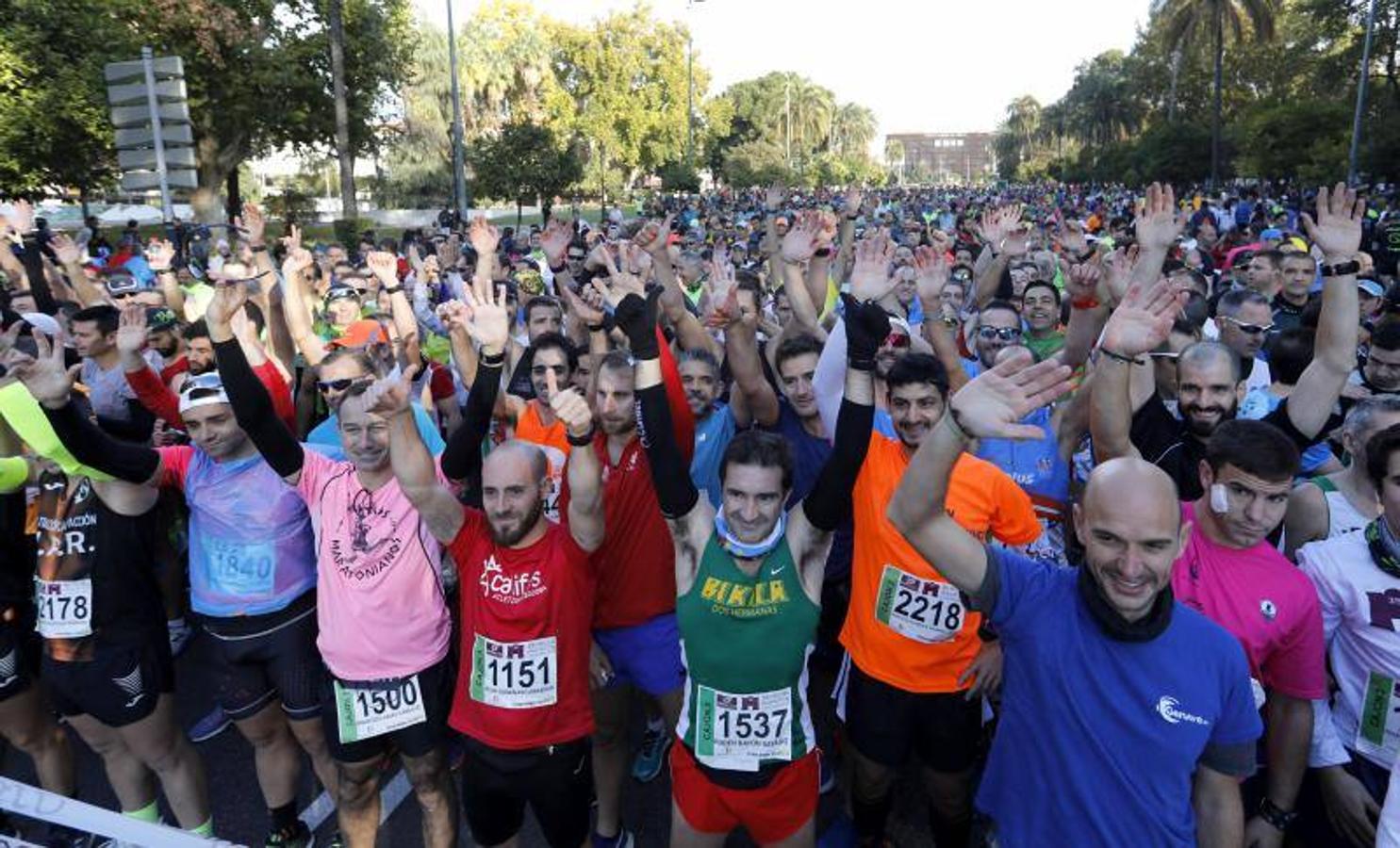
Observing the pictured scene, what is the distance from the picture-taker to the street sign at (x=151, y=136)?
8.25 metres

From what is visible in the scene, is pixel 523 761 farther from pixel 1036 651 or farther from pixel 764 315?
pixel 764 315

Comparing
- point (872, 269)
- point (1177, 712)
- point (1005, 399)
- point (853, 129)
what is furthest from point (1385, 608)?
point (853, 129)

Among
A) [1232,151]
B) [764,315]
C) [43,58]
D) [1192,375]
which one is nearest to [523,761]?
[1192,375]

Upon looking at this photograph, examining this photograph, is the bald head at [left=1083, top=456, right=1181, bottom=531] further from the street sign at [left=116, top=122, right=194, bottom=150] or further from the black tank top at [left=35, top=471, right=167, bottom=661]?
the street sign at [left=116, top=122, right=194, bottom=150]

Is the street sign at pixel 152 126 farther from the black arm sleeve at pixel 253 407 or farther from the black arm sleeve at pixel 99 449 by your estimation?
the black arm sleeve at pixel 253 407

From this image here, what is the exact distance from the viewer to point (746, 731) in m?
2.81

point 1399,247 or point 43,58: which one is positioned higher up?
point 43,58

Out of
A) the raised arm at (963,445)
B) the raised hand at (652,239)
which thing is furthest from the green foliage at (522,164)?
the raised arm at (963,445)

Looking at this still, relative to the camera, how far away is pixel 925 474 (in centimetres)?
224

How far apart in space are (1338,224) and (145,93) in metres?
9.37

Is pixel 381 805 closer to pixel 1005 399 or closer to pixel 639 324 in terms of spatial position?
pixel 639 324

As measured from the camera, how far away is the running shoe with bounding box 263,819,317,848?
365 centimetres

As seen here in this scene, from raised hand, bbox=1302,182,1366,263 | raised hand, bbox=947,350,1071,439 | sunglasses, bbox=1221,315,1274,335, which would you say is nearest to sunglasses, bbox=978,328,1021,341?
sunglasses, bbox=1221,315,1274,335

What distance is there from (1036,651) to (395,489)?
7.50 feet
